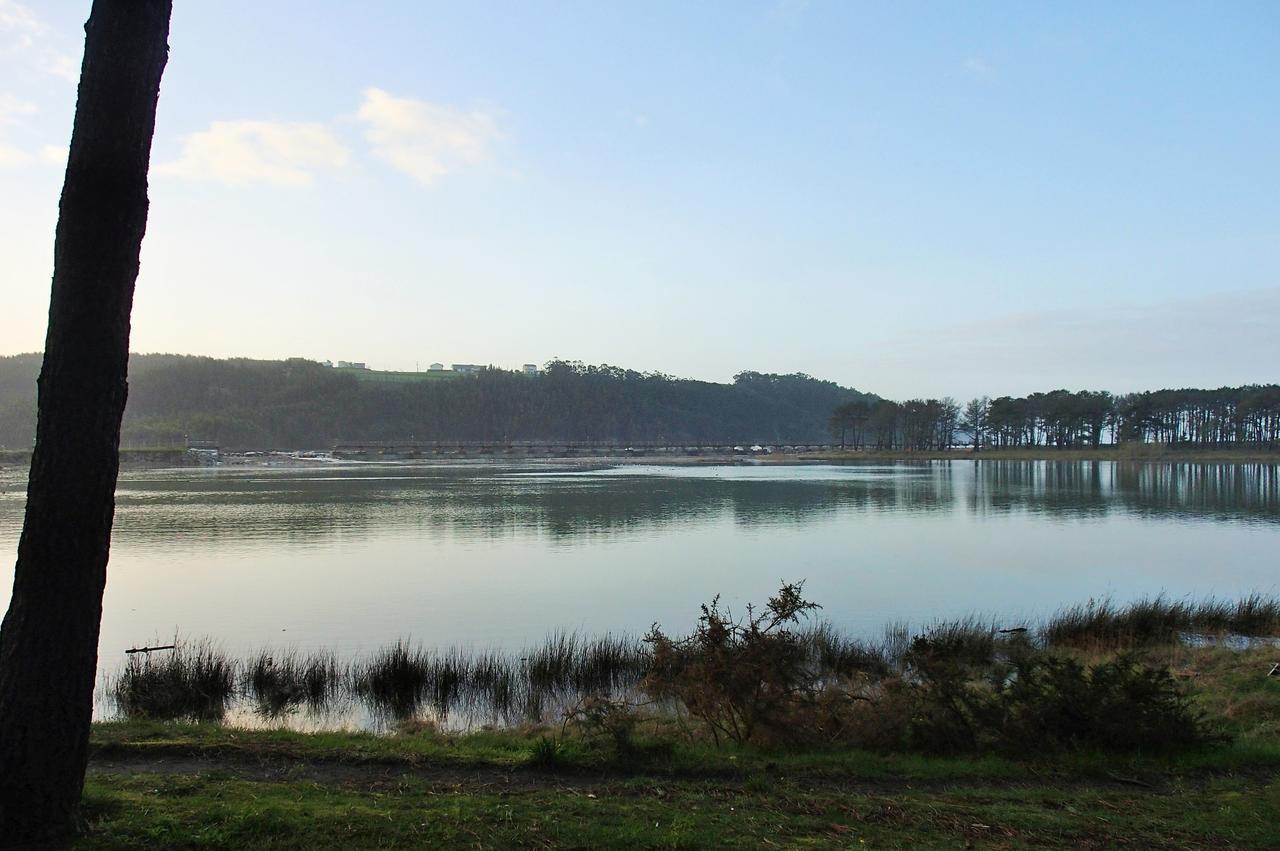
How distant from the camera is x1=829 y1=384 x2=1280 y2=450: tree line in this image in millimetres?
120238

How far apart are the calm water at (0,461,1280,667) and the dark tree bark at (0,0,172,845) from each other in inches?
417

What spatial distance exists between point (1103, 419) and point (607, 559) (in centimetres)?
12264

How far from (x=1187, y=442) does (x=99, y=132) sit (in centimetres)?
14663

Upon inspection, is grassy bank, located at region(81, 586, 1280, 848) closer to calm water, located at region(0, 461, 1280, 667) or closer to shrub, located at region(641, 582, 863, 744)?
shrub, located at region(641, 582, 863, 744)

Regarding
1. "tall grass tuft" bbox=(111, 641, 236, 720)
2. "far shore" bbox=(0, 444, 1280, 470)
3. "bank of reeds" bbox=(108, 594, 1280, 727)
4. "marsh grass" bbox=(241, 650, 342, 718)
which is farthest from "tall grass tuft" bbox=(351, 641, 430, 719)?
"far shore" bbox=(0, 444, 1280, 470)

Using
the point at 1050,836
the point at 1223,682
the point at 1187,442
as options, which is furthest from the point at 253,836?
the point at 1187,442

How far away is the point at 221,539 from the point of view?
30.7m

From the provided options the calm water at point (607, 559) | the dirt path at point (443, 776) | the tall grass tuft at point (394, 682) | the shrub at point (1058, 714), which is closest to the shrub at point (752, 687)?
the shrub at point (1058, 714)

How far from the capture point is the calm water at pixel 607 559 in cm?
1781

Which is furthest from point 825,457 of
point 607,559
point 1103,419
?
point 607,559

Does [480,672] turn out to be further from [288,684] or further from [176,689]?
[176,689]

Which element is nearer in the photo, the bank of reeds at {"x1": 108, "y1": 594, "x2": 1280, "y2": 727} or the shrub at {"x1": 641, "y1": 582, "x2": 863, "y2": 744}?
the shrub at {"x1": 641, "y1": 582, "x2": 863, "y2": 744}

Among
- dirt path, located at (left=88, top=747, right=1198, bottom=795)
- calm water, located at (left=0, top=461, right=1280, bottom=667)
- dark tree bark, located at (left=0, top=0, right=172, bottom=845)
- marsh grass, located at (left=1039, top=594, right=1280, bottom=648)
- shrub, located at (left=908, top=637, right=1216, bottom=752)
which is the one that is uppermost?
dark tree bark, located at (left=0, top=0, right=172, bottom=845)

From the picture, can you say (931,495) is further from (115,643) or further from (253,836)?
(253,836)
